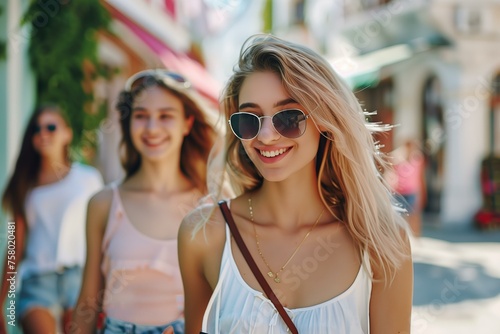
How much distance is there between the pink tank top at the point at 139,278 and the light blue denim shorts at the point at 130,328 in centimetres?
2

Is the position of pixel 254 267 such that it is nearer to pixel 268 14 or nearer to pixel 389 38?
pixel 389 38

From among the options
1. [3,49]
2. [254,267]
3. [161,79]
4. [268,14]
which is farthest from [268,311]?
[268,14]

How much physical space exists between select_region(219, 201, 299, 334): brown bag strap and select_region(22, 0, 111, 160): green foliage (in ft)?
12.9

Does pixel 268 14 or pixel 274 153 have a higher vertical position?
pixel 268 14

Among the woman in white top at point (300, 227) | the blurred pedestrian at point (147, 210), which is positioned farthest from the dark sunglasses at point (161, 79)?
the woman in white top at point (300, 227)

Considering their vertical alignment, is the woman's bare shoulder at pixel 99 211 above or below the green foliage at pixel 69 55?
below

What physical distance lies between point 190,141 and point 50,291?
4.59 ft

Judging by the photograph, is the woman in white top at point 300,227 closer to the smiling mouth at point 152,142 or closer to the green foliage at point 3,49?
the smiling mouth at point 152,142

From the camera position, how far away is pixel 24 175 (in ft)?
13.4

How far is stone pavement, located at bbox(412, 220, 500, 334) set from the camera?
5492mm

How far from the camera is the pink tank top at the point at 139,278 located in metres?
2.76

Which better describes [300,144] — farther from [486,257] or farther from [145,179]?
[486,257]

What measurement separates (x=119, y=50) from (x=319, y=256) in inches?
292

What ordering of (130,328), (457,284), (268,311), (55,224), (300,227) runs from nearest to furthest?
(268,311), (300,227), (130,328), (55,224), (457,284)
